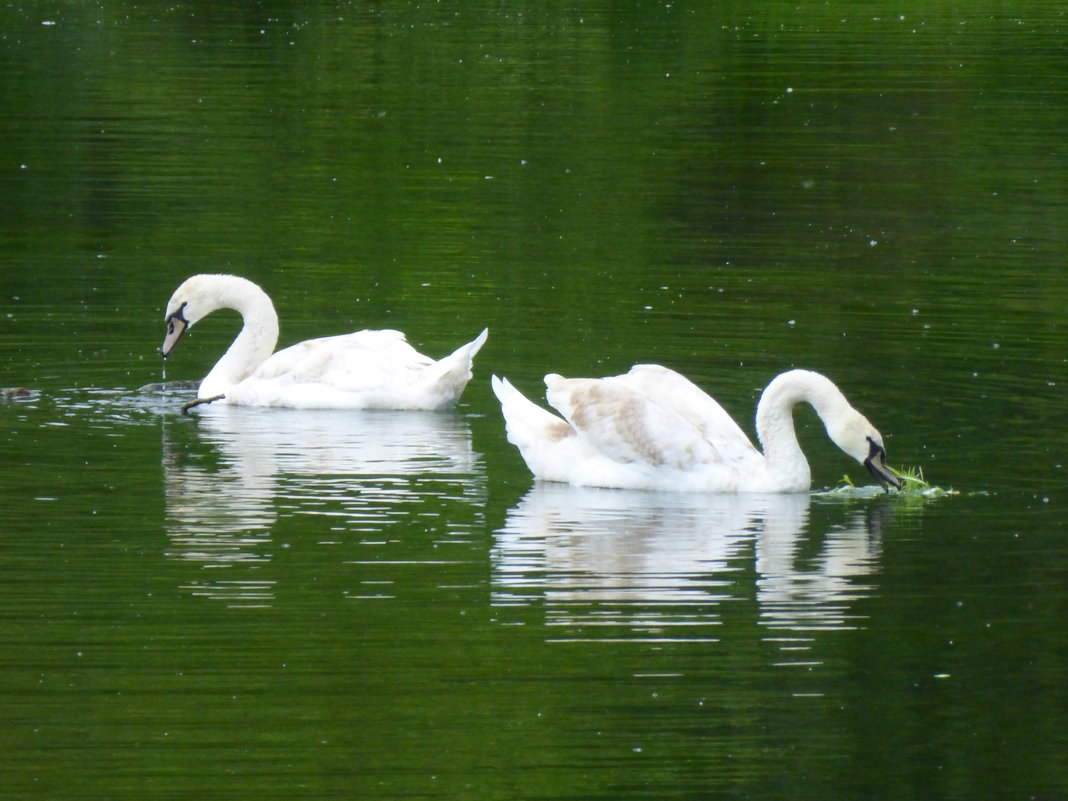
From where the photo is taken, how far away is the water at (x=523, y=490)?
8.48m

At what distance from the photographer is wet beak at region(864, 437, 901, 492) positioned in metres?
12.4

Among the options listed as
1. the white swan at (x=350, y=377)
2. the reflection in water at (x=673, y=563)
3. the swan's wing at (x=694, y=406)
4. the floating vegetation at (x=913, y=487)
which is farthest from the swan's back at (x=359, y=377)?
the floating vegetation at (x=913, y=487)

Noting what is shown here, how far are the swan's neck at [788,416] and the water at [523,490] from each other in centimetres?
22

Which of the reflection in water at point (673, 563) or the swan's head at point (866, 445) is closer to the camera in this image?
the reflection in water at point (673, 563)

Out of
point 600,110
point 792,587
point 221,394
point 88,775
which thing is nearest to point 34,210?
point 221,394

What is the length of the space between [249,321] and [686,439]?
4.79 meters

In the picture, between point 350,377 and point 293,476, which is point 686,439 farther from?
point 350,377

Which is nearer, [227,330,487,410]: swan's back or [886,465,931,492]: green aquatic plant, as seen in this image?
[886,465,931,492]: green aquatic plant

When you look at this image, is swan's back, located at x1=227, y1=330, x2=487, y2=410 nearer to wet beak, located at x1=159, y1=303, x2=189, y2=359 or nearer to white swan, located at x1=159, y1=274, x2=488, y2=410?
white swan, located at x1=159, y1=274, x2=488, y2=410

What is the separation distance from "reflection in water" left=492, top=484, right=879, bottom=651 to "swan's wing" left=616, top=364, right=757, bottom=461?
27 cm

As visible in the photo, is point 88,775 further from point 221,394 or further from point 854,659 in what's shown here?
point 221,394

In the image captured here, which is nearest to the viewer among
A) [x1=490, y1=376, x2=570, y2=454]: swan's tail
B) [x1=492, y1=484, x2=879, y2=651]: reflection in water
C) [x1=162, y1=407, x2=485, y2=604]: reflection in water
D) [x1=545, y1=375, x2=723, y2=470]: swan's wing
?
[x1=492, y1=484, x2=879, y2=651]: reflection in water

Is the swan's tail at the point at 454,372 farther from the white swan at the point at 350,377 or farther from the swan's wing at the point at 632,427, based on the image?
the swan's wing at the point at 632,427

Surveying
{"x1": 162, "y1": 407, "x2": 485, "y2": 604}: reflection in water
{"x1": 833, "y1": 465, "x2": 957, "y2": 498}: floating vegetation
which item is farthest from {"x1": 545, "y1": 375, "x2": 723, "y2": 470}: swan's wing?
{"x1": 833, "y1": 465, "x2": 957, "y2": 498}: floating vegetation
